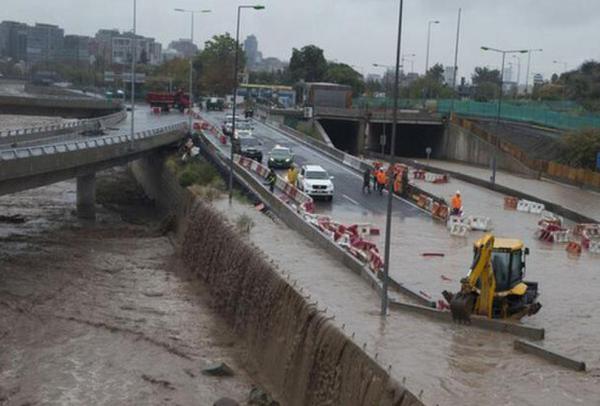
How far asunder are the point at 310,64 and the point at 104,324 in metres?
134

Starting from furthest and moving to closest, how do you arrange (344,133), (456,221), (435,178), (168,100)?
(168,100) → (344,133) → (435,178) → (456,221)

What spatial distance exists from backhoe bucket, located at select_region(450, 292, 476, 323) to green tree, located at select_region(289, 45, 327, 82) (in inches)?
5485

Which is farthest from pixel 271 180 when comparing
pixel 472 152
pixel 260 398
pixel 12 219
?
pixel 472 152

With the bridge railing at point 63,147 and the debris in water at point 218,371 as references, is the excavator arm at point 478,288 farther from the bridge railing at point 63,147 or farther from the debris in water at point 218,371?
the bridge railing at point 63,147

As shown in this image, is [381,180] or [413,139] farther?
[413,139]

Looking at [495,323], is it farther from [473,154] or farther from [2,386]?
[473,154]

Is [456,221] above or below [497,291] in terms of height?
below

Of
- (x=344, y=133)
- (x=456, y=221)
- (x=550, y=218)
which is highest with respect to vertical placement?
(x=344, y=133)

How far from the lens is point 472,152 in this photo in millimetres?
81062

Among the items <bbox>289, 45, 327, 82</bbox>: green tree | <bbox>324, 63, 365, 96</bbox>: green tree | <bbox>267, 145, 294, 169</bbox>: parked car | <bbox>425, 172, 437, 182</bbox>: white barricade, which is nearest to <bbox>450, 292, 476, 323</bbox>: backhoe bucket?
<bbox>267, 145, 294, 169</bbox>: parked car

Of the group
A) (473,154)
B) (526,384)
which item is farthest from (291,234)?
(473,154)

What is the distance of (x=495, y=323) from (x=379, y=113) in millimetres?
72956

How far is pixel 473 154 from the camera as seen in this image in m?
80.8

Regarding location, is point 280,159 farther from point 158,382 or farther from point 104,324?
point 158,382
